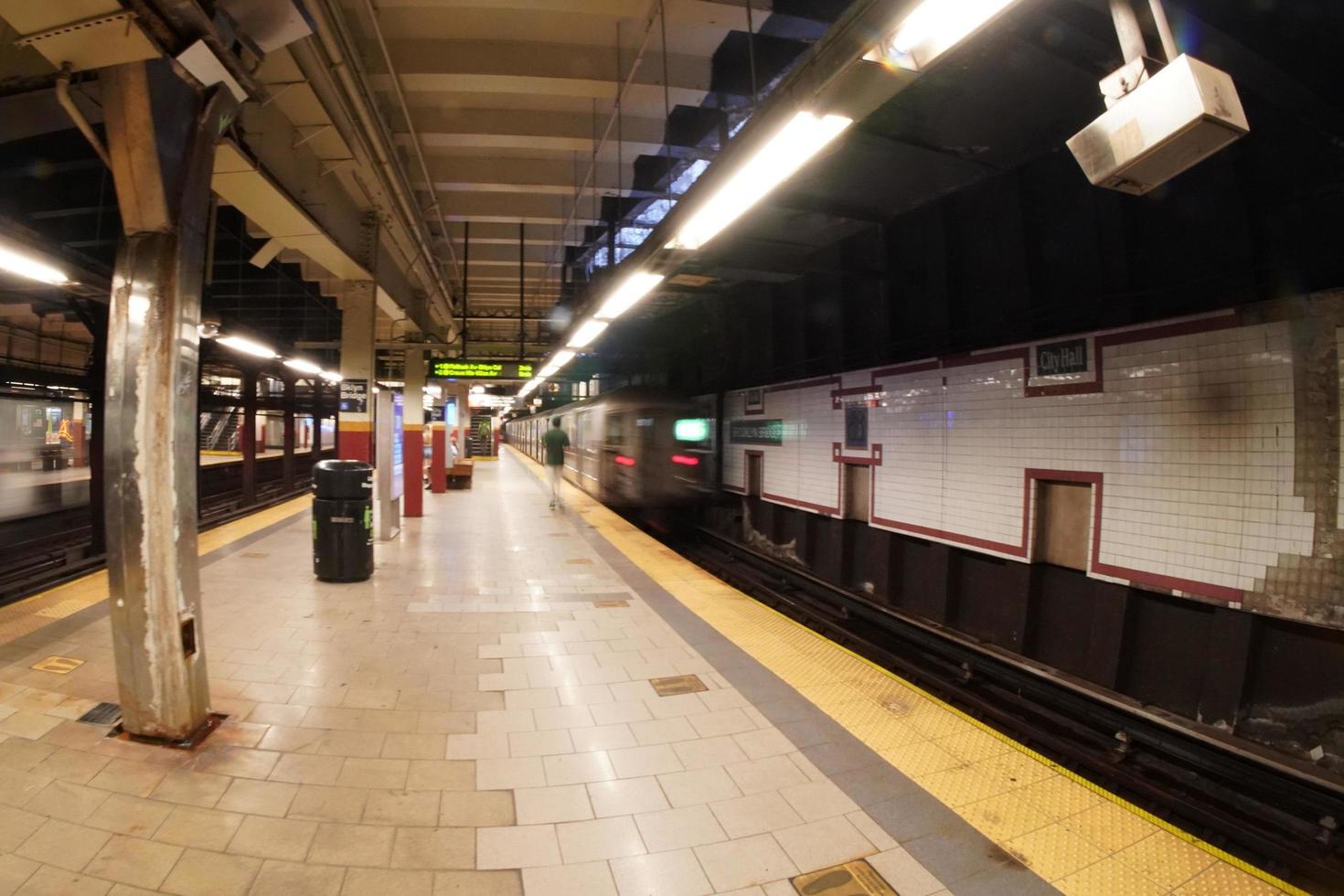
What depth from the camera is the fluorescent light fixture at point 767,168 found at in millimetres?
2348

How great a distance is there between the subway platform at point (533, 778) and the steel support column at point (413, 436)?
5.52 m

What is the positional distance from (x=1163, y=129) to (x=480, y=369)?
914 centimetres

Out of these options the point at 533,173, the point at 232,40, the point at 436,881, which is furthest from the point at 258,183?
the point at 436,881

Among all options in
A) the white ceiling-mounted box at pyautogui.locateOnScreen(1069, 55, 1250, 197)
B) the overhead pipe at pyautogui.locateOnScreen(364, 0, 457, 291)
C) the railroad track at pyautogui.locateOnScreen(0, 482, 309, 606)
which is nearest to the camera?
the white ceiling-mounted box at pyautogui.locateOnScreen(1069, 55, 1250, 197)

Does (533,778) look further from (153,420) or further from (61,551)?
(61,551)

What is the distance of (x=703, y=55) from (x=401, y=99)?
→ 8.18 ft

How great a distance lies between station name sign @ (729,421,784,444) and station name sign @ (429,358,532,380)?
382 cm

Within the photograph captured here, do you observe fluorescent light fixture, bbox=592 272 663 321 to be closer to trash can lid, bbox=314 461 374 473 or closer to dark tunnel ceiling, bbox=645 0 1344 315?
dark tunnel ceiling, bbox=645 0 1344 315

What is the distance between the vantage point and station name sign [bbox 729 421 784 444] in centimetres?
733

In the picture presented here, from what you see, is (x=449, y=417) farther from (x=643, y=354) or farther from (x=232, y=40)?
(x=232, y=40)

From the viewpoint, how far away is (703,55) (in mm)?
4262

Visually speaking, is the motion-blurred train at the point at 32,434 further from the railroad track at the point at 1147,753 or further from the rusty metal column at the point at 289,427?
the railroad track at the point at 1147,753

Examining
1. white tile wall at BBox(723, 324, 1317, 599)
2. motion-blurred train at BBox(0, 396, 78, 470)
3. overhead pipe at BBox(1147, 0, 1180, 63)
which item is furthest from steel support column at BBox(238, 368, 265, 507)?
overhead pipe at BBox(1147, 0, 1180, 63)

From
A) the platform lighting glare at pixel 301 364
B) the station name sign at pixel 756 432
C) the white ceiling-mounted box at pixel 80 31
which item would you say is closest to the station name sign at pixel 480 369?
the platform lighting glare at pixel 301 364
